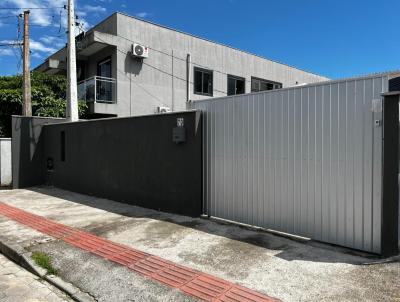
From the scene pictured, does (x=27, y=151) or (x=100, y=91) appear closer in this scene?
(x=27, y=151)

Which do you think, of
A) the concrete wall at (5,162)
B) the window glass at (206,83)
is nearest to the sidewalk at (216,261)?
the concrete wall at (5,162)

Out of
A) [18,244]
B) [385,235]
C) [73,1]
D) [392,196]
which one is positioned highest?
[73,1]

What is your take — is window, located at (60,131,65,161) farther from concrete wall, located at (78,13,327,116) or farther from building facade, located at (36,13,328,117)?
concrete wall, located at (78,13,327,116)

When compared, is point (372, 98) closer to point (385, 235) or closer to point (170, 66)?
point (385, 235)

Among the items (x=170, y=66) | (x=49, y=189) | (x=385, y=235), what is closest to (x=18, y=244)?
(x=385, y=235)

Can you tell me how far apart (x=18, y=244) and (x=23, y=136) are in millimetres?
7969

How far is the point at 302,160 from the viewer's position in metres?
5.77

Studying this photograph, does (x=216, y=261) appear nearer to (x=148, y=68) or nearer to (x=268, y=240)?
(x=268, y=240)

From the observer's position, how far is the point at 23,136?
13023mm

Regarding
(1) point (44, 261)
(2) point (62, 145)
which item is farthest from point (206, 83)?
(1) point (44, 261)

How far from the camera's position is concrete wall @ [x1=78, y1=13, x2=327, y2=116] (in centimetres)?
1636

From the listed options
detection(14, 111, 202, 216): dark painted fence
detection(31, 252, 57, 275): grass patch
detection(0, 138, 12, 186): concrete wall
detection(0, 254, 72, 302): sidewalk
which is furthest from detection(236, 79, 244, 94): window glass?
detection(0, 254, 72, 302): sidewalk

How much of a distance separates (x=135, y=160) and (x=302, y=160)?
14.9 feet

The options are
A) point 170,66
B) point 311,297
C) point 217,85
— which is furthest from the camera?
point 217,85
